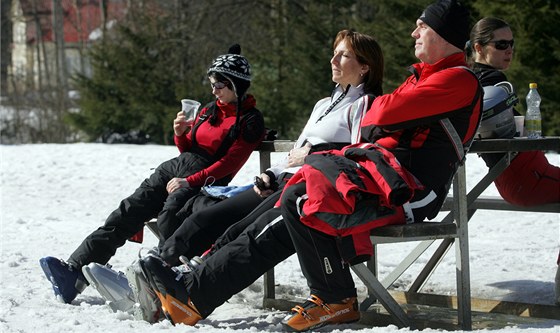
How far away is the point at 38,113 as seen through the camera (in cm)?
2509

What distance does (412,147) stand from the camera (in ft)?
14.1

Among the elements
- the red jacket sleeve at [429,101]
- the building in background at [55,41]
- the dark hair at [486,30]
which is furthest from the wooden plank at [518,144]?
the building in background at [55,41]

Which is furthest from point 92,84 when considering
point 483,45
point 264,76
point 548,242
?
point 483,45

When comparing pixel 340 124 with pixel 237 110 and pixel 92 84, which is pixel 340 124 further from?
pixel 92 84

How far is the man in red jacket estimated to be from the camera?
421cm

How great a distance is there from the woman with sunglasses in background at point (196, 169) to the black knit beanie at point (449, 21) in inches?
56.8

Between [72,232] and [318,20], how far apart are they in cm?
1311

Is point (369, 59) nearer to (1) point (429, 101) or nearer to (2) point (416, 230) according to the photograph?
(1) point (429, 101)

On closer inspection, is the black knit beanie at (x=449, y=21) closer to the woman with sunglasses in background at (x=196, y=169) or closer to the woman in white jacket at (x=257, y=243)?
the woman in white jacket at (x=257, y=243)

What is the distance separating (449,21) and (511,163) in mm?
1060

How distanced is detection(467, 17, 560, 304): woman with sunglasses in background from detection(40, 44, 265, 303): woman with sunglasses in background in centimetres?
128

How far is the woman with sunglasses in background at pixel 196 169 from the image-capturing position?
5.46m

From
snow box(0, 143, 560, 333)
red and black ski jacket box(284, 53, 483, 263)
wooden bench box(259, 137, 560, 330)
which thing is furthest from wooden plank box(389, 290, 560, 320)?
red and black ski jacket box(284, 53, 483, 263)

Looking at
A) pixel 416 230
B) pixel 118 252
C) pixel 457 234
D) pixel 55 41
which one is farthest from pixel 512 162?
pixel 55 41
